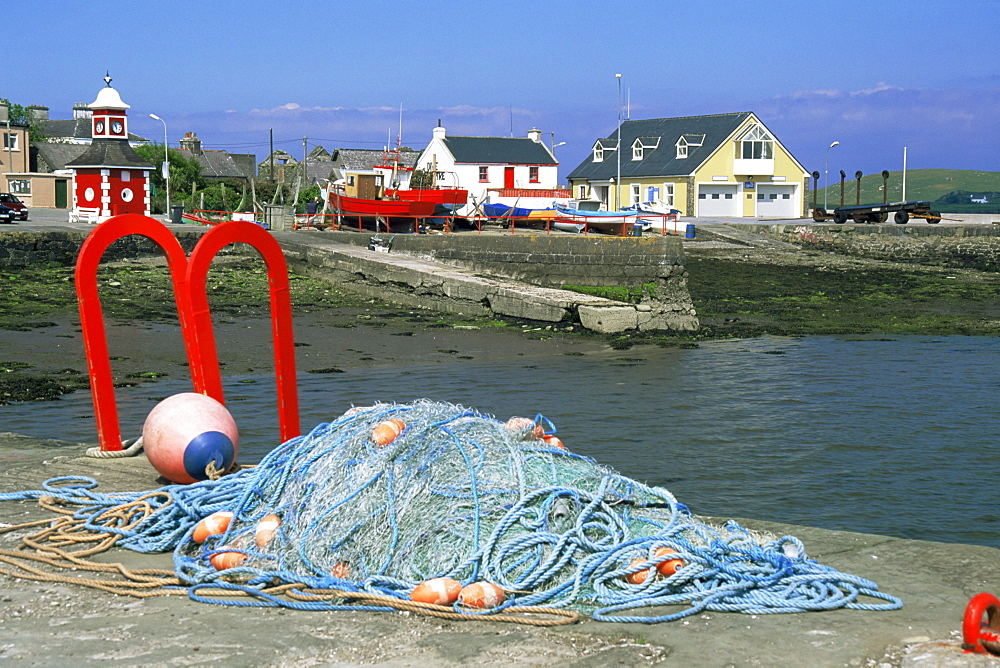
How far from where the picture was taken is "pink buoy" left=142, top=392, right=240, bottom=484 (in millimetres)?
6707

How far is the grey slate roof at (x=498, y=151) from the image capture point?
62688 millimetres

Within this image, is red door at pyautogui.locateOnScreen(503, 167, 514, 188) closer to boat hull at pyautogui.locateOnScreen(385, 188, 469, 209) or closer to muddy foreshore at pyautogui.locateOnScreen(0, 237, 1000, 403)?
boat hull at pyautogui.locateOnScreen(385, 188, 469, 209)

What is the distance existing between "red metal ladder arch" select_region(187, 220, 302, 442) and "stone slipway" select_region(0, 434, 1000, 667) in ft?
9.74

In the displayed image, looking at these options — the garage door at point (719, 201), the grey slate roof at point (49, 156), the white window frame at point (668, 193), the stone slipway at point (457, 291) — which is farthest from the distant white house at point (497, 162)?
the stone slipway at point (457, 291)

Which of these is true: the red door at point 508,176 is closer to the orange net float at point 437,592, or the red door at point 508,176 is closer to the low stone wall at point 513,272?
the low stone wall at point 513,272

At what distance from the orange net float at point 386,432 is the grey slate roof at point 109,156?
36.5 meters

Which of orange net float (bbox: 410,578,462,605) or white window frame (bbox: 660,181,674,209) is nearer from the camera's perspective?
orange net float (bbox: 410,578,462,605)

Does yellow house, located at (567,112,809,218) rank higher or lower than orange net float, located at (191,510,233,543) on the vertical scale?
higher

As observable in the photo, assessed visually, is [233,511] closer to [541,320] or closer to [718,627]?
[718,627]

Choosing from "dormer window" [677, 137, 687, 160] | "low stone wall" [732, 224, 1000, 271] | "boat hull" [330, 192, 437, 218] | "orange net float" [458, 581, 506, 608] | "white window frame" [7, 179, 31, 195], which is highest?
"dormer window" [677, 137, 687, 160]

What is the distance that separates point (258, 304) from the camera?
68.8ft

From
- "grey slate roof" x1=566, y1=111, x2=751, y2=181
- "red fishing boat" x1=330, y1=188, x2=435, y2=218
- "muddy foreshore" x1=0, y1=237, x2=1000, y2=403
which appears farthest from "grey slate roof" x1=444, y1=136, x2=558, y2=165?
"muddy foreshore" x1=0, y1=237, x2=1000, y2=403

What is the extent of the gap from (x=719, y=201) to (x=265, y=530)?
57989 millimetres

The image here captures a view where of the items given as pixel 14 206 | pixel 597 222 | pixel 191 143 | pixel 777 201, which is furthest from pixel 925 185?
pixel 14 206
